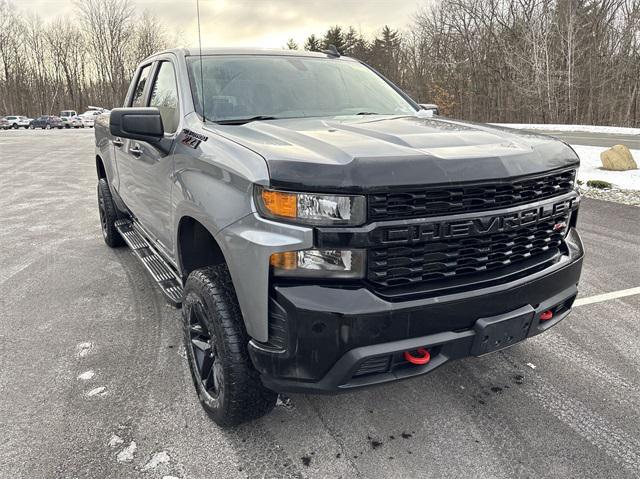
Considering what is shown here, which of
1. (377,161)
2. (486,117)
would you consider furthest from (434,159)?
(486,117)

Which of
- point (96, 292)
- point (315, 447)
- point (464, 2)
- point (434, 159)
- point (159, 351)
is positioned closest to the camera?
point (434, 159)

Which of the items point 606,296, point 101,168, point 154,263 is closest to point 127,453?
point 154,263

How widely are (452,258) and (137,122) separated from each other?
1.86m

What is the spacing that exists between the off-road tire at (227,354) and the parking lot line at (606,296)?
113 inches

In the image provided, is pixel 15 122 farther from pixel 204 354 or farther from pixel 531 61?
pixel 204 354

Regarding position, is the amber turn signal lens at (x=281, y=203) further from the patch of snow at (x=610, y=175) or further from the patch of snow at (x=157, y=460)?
the patch of snow at (x=610, y=175)

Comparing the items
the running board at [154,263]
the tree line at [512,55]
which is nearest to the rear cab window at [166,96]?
the running board at [154,263]

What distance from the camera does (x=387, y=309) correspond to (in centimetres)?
191

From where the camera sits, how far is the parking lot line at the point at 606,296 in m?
4.02

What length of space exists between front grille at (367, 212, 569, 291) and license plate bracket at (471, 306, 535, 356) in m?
0.19

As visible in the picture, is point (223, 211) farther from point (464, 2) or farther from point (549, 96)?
point (464, 2)

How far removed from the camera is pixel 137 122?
2.77 meters

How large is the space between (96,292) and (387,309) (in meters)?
3.35

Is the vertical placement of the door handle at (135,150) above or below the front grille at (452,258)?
above
